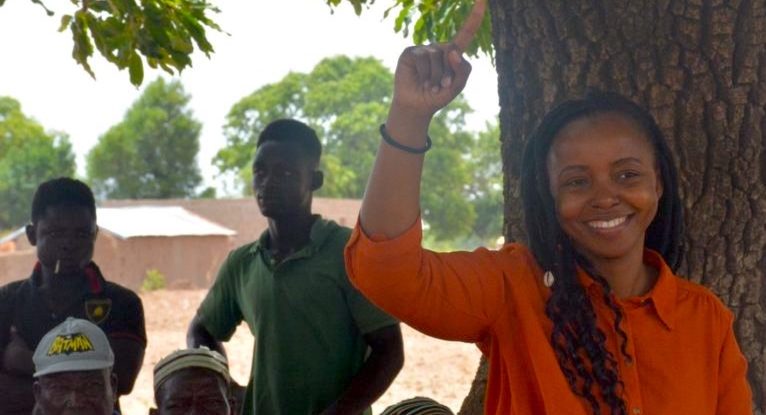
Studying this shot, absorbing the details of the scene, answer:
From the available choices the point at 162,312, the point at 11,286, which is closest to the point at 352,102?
the point at 162,312

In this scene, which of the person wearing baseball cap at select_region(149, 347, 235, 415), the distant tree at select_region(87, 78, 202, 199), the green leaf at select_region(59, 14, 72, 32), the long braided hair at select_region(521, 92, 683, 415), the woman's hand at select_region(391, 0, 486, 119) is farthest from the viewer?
the distant tree at select_region(87, 78, 202, 199)

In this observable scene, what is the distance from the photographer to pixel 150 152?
46844 mm

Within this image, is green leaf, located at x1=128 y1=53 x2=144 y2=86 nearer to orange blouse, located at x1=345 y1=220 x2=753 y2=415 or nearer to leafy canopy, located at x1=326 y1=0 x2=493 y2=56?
leafy canopy, located at x1=326 y1=0 x2=493 y2=56

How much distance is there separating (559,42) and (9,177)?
140 ft

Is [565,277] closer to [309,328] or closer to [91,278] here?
[309,328]

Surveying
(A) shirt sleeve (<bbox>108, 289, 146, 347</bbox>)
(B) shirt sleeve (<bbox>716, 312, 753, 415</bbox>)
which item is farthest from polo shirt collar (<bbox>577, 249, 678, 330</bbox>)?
(A) shirt sleeve (<bbox>108, 289, 146, 347</bbox>)

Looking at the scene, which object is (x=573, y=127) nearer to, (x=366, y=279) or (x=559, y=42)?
(x=366, y=279)

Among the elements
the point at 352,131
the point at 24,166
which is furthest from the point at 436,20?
the point at 24,166

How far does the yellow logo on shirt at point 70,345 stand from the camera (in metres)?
2.94

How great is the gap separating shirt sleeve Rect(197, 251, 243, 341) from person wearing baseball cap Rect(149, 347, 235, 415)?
47cm

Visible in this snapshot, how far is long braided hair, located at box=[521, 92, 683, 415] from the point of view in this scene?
1.96m

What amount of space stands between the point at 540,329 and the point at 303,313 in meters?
1.28

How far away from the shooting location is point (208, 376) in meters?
2.94

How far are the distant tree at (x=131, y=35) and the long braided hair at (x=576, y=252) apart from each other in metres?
2.84
